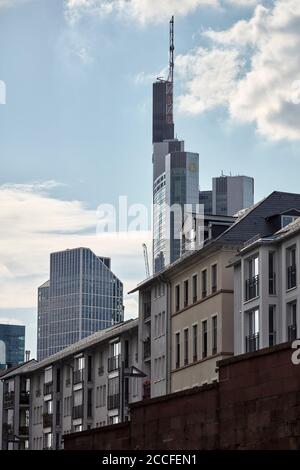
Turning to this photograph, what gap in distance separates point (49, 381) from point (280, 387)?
320ft

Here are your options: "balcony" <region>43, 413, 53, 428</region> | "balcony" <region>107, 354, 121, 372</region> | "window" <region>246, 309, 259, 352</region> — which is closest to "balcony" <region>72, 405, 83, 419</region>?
"balcony" <region>107, 354, 121, 372</region>

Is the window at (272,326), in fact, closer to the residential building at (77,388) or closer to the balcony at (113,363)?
the residential building at (77,388)

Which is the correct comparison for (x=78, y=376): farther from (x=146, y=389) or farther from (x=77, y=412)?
(x=146, y=389)

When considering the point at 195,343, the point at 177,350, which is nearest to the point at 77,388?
the point at 177,350

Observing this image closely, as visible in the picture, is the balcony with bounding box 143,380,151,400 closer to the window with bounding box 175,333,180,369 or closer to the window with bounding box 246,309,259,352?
the window with bounding box 175,333,180,369

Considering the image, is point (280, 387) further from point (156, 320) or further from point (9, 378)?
point (9, 378)

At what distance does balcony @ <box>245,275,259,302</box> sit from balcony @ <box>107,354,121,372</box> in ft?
112

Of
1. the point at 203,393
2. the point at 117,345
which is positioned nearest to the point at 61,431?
the point at 117,345

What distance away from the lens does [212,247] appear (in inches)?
3354

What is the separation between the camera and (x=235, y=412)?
4244cm

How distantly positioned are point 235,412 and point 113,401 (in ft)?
231

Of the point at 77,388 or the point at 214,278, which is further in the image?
the point at 77,388

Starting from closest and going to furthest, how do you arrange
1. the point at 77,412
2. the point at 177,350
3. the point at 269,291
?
the point at 269,291
the point at 177,350
the point at 77,412

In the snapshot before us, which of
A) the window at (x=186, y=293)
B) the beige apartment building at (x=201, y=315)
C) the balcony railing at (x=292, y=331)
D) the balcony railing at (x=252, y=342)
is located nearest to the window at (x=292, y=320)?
the balcony railing at (x=292, y=331)
